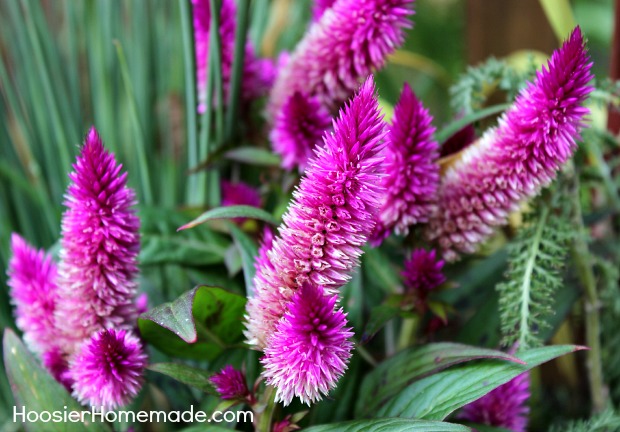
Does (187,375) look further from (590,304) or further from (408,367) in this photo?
(590,304)

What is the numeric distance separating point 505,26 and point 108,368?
2.83 ft

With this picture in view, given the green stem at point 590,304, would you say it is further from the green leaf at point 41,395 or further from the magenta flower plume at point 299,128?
the green leaf at point 41,395

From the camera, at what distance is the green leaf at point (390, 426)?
1.09 ft

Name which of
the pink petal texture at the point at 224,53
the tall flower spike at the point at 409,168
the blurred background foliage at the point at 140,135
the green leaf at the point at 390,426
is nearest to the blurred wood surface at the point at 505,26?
the blurred background foliage at the point at 140,135

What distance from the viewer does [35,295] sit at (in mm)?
430

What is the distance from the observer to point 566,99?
365 mm

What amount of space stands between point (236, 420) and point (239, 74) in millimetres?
278

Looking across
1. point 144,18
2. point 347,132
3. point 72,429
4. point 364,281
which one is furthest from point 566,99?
point 144,18

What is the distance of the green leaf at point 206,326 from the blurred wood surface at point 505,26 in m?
0.72

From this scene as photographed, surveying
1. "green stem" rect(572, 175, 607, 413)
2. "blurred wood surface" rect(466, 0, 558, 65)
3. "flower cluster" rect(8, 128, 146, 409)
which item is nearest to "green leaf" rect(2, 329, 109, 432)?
"flower cluster" rect(8, 128, 146, 409)

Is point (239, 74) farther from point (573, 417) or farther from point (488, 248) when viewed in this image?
point (573, 417)

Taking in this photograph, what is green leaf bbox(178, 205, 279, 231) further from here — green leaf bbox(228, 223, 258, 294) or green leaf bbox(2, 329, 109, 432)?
green leaf bbox(2, 329, 109, 432)

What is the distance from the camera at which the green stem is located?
0.50 metres

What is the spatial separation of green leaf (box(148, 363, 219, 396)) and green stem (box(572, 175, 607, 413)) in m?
0.30
